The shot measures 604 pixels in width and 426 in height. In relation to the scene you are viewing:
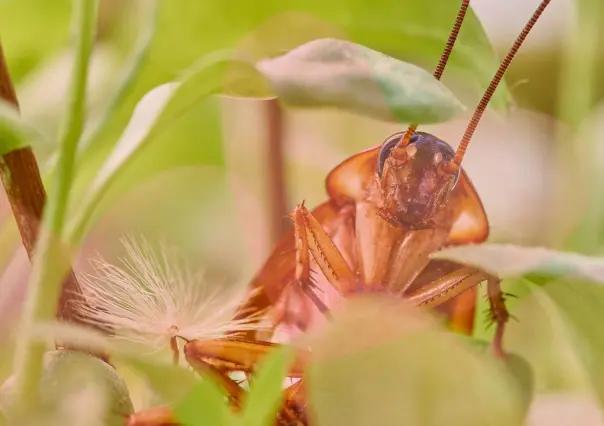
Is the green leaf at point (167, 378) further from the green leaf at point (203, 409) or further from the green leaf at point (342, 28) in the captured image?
the green leaf at point (342, 28)

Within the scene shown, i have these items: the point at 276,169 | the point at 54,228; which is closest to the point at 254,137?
the point at 276,169

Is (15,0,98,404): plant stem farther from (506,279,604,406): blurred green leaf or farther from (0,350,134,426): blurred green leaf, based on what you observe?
(506,279,604,406): blurred green leaf

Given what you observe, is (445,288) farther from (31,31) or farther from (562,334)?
(31,31)

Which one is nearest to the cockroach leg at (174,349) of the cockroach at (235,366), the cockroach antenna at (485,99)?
the cockroach at (235,366)

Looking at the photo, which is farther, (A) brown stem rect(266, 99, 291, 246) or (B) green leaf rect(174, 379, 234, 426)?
(A) brown stem rect(266, 99, 291, 246)

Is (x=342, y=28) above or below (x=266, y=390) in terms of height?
above

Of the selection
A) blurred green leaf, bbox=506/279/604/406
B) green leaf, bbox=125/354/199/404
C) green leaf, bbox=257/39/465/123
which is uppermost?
green leaf, bbox=257/39/465/123

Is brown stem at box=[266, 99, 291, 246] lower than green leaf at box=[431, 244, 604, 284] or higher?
higher

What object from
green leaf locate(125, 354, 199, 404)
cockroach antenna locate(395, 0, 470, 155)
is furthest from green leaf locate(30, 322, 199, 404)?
cockroach antenna locate(395, 0, 470, 155)
